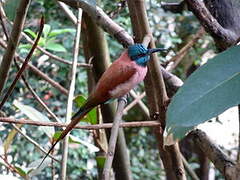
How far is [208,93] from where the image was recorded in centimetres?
38

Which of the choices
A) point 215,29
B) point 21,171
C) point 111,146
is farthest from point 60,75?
point 111,146

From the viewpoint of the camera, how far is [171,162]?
2.32ft

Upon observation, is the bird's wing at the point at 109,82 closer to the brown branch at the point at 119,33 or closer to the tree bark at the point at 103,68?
the brown branch at the point at 119,33

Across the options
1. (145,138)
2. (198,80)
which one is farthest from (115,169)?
(145,138)

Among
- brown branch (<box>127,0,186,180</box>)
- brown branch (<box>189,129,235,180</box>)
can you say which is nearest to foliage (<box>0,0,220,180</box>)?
brown branch (<box>127,0,186,180</box>)

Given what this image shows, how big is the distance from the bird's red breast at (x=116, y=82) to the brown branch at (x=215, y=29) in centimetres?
15

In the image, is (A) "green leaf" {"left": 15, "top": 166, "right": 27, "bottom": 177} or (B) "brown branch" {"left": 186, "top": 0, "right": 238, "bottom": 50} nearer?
(B) "brown branch" {"left": 186, "top": 0, "right": 238, "bottom": 50}

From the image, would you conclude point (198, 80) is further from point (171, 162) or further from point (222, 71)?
point (171, 162)

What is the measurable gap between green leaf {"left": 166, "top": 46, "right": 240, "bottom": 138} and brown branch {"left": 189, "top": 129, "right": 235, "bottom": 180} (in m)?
0.21

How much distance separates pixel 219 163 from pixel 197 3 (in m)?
0.26

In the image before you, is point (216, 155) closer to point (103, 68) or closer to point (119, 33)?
point (119, 33)

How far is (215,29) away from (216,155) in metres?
0.20

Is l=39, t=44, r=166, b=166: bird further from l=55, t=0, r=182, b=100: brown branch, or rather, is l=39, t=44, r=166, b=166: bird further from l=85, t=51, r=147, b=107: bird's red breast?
l=55, t=0, r=182, b=100: brown branch

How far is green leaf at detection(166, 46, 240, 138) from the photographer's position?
1.21 ft
